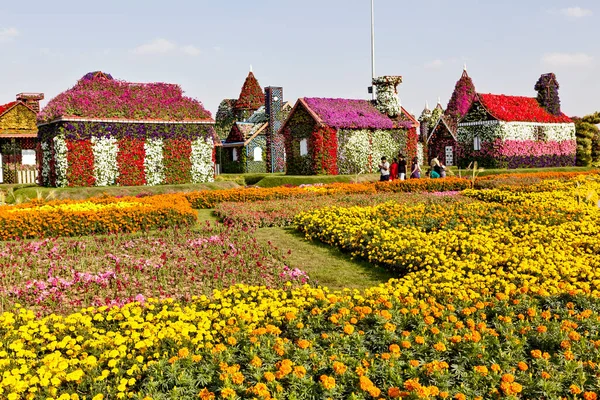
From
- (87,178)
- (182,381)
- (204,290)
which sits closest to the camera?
(182,381)

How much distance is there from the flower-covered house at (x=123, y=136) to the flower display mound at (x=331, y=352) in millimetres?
20852

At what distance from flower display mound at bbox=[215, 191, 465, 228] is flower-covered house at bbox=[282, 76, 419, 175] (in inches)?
532

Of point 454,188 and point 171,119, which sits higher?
point 171,119

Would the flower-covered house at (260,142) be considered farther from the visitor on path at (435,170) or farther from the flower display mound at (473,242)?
the flower display mound at (473,242)

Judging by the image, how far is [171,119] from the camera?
28.0 meters

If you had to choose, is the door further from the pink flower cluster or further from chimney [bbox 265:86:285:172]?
chimney [bbox 265:86:285:172]

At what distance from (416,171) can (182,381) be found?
21.6 metres

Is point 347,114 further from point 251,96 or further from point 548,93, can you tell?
point 251,96

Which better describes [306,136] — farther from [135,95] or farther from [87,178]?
[87,178]

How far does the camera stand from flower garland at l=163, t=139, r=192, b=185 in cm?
2812

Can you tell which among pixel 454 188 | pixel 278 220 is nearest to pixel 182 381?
pixel 278 220

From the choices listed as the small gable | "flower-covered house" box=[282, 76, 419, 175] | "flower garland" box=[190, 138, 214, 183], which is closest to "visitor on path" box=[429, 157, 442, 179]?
"flower-covered house" box=[282, 76, 419, 175]

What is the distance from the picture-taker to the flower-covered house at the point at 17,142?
37750mm

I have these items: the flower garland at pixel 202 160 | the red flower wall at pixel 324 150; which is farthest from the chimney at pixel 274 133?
the flower garland at pixel 202 160
